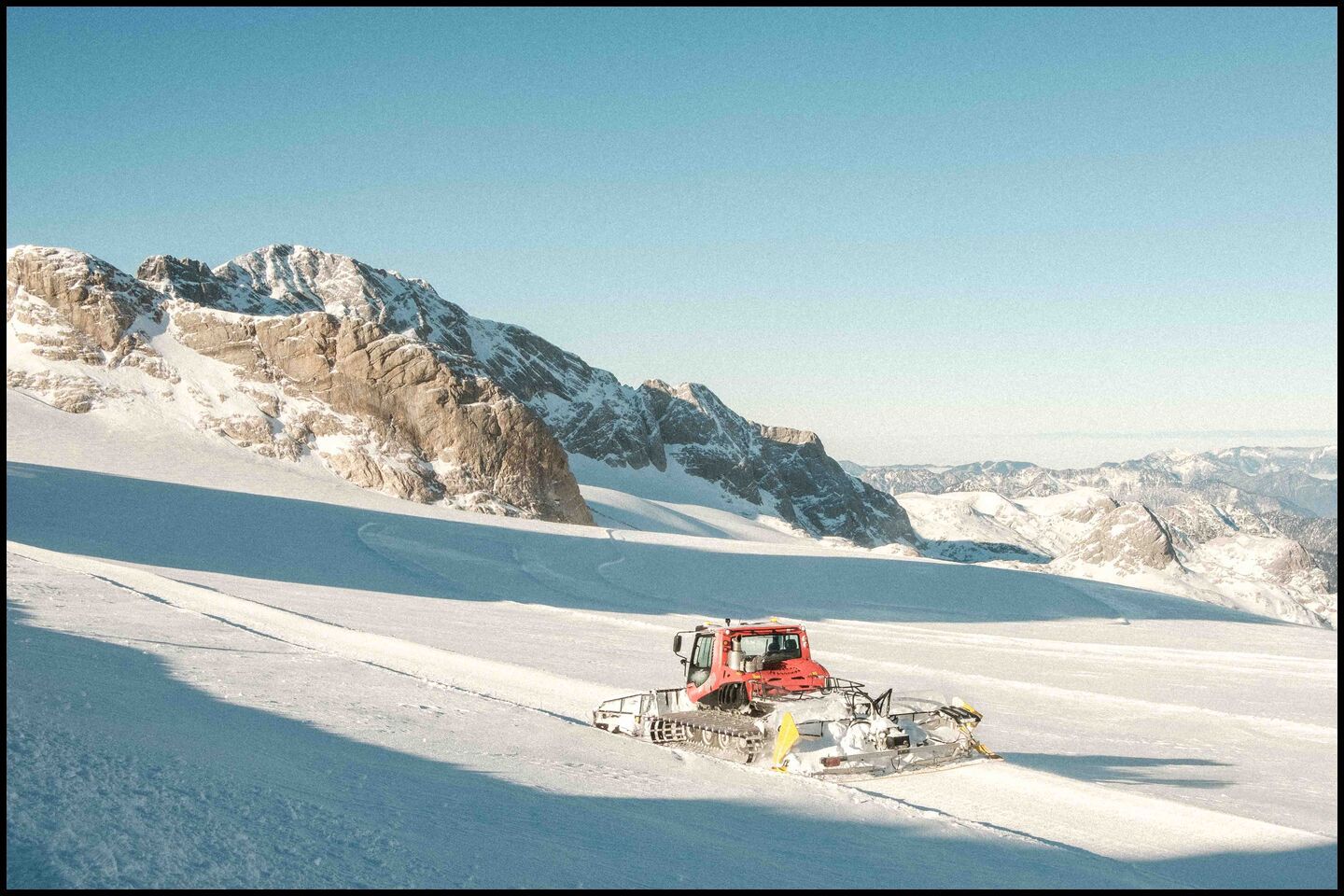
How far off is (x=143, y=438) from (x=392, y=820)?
199ft

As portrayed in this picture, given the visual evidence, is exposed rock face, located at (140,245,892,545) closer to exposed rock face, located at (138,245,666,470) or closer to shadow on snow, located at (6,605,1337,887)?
exposed rock face, located at (138,245,666,470)

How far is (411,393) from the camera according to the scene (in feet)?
242

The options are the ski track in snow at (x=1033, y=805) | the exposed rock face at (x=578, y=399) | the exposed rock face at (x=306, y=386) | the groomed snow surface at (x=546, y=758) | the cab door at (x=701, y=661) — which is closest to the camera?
the groomed snow surface at (x=546, y=758)

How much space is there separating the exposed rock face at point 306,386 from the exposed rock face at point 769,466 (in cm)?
7496

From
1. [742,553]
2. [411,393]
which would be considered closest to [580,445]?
[411,393]

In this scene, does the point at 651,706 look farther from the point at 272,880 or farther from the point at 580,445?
the point at 580,445

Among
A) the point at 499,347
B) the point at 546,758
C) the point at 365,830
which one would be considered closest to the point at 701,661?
the point at 546,758

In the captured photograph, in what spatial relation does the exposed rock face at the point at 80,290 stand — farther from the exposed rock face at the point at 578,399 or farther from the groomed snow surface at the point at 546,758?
the exposed rock face at the point at 578,399

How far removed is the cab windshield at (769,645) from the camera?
499 inches

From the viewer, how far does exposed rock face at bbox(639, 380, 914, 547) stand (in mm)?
153500

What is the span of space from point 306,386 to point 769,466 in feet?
345

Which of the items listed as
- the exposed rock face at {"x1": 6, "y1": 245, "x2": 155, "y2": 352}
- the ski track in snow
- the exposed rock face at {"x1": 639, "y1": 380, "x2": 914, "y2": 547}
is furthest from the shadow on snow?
the exposed rock face at {"x1": 639, "y1": 380, "x2": 914, "y2": 547}

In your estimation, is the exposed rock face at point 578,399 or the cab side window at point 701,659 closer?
the cab side window at point 701,659

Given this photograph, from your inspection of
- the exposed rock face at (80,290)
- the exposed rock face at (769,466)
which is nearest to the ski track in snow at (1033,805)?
the exposed rock face at (80,290)
